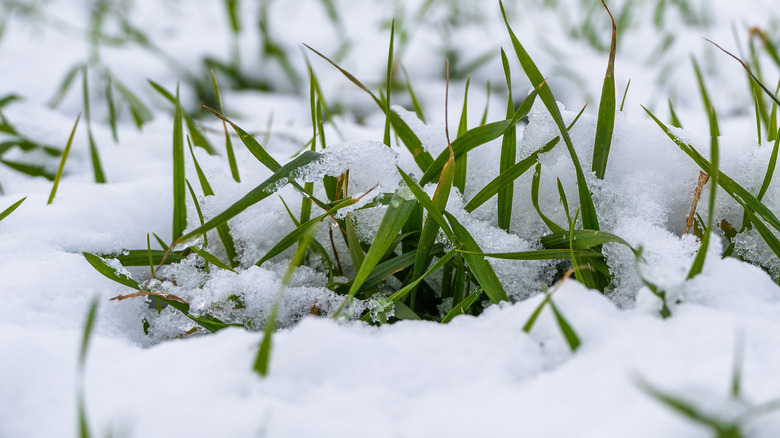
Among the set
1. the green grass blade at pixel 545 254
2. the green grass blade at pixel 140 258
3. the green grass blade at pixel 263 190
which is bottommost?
the green grass blade at pixel 140 258

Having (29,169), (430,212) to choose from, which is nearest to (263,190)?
(430,212)

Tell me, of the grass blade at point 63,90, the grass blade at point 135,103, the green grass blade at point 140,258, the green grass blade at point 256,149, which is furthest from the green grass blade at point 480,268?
the grass blade at point 63,90

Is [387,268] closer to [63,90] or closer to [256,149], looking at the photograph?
[256,149]

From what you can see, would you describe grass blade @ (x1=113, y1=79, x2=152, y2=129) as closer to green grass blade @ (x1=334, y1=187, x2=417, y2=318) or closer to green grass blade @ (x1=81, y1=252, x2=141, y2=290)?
green grass blade @ (x1=81, y1=252, x2=141, y2=290)

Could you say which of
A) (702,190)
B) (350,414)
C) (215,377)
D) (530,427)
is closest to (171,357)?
(215,377)

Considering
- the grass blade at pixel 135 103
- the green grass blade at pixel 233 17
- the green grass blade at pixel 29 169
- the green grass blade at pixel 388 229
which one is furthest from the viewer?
the green grass blade at pixel 233 17

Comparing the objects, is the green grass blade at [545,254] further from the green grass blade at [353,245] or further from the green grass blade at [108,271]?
the green grass blade at [108,271]

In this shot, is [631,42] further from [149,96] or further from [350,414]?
[350,414]

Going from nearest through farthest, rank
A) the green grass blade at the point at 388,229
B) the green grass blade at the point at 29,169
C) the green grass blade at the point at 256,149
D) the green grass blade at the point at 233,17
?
the green grass blade at the point at 388,229 → the green grass blade at the point at 256,149 → the green grass blade at the point at 29,169 → the green grass blade at the point at 233,17
